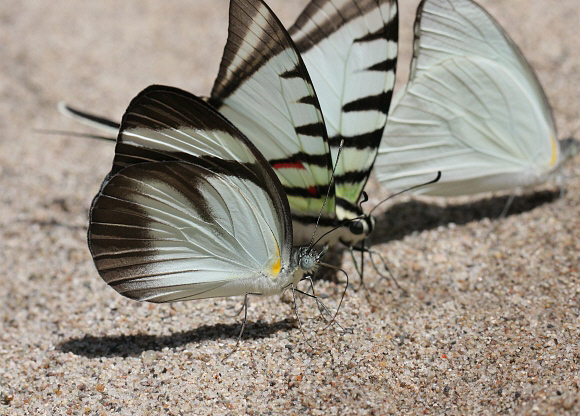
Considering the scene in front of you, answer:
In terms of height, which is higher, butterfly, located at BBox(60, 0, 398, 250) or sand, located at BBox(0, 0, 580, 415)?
butterfly, located at BBox(60, 0, 398, 250)

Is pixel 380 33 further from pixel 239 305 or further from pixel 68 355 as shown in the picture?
pixel 68 355

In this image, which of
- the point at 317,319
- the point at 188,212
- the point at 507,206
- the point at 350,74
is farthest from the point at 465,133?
the point at 188,212

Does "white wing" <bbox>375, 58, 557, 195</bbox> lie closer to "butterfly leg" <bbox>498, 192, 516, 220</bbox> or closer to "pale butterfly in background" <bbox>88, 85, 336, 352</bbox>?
"butterfly leg" <bbox>498, 192, 516, 220</bbox>

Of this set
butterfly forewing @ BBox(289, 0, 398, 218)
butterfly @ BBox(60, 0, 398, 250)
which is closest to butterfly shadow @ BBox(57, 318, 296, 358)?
butterfly @ BBox(60, 0, 398, 250)

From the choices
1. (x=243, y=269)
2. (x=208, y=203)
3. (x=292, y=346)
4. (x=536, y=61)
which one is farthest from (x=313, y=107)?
(x=536, y=61)

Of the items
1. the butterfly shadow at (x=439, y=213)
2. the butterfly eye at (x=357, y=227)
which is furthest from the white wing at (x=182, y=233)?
the butterfly shadow at (x=439, y=213)
